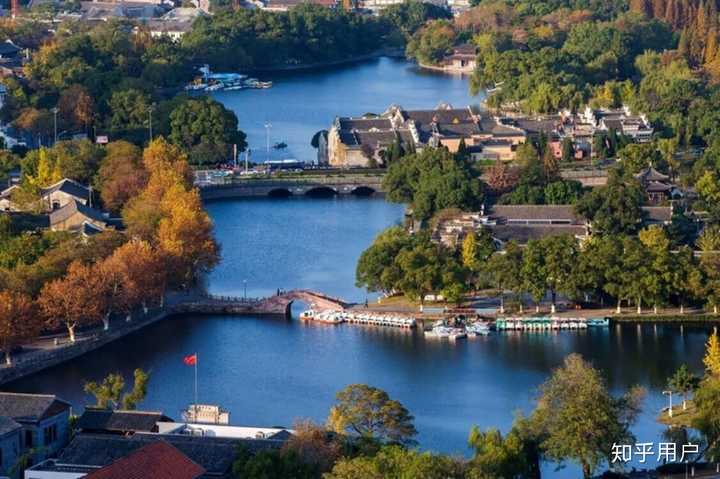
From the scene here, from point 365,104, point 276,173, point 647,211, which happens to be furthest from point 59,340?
point 365,104

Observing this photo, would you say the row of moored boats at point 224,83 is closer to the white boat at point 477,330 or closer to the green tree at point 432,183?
the green tree at point 432,183

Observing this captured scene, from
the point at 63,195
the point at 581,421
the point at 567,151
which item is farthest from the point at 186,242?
the point at 567,151

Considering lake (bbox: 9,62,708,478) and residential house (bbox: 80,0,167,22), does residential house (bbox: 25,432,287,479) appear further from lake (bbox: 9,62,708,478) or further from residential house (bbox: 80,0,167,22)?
residential house (bbox: 80,0,167,22)

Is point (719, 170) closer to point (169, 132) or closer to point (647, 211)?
point (647, 211)

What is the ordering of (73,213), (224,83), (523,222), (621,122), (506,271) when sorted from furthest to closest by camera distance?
1. (224,83)
2. (621,122)
3. (523,222)
4. (73,213)
5. (506,271)

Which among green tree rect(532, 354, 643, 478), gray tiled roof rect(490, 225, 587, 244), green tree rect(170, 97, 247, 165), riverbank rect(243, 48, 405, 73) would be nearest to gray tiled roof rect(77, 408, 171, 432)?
green tree rect(532, 354, 643, 478)

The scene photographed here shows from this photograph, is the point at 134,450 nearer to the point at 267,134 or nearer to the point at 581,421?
the point at 581,421
